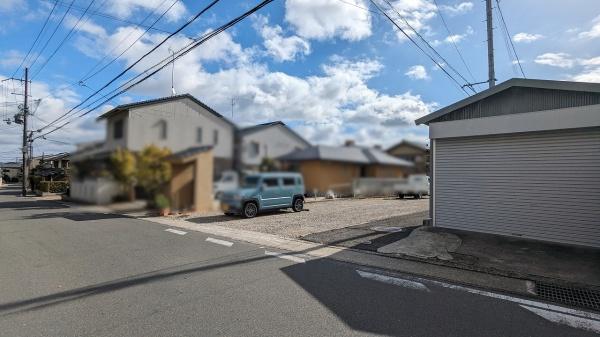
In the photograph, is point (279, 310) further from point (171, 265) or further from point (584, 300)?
point (584, 300)

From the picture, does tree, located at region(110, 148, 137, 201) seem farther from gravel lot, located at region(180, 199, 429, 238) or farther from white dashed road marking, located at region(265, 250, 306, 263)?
gravel lot, located at region(180, 199, 429, 238)

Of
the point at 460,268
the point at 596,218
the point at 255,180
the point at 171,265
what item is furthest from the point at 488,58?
the point at 255,180

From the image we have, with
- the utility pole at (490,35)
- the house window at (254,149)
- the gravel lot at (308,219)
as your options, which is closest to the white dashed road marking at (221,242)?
the gravel lot at (308,219)

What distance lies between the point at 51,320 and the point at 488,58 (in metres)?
18.0

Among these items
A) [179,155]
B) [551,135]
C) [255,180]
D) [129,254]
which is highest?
[551,135]

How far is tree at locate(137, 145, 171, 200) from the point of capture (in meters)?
1.85

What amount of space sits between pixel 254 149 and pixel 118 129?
803 mm

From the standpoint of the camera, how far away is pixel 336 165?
193cm

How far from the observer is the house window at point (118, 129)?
1876 mm

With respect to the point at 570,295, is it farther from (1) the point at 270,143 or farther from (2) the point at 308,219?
(2) the point at 308,219

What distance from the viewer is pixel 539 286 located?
6887 millimetres

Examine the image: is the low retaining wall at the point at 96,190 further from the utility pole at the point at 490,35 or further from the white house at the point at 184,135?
the utility pole at the point at 490,35

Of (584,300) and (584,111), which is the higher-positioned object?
(584,111)

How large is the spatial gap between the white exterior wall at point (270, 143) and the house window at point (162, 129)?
1.56ft
